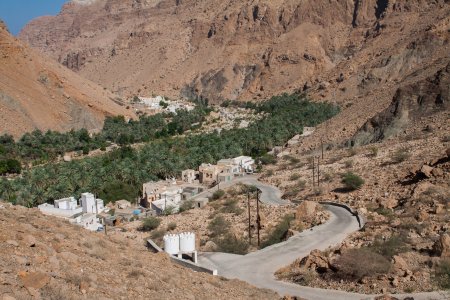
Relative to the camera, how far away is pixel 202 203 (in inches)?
1307

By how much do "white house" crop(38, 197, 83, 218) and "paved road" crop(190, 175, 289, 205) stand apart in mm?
7897

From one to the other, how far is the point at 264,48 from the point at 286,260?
113 metres

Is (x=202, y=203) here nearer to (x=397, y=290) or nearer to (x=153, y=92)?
(x=397, y=290)

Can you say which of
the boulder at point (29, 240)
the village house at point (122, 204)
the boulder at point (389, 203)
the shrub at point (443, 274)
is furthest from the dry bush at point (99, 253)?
the village house at point (122, 204)

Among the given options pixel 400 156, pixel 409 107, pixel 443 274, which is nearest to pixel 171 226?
pixel 400 156

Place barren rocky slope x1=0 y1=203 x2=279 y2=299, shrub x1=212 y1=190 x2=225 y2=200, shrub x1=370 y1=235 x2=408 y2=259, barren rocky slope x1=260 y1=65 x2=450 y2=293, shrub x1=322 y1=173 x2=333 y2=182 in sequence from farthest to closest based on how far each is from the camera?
shrub x1=212 y1=190 x2=225 y2=200 → shrub x1=322 y1=173 x2=333 y2=182 → shrub x1=370 y1=235 x2=408 y2=259 → barren rocky slope x1=260 y1=65 x2=450 y2=293 → barren rocky slope x1=0 y1=203 x2=279 y2=299

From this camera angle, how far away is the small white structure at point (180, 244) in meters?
18.0

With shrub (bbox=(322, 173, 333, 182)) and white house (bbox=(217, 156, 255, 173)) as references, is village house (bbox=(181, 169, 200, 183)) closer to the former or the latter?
white house (bbox=(217, 156, 255, 173))

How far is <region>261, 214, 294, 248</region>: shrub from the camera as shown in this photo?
811 inches

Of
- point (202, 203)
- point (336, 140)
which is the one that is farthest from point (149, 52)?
point (202, 203)

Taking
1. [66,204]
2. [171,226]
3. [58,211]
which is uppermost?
[171,226]

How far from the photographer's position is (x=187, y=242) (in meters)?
18.0

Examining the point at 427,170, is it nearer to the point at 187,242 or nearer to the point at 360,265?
the point at 360,265

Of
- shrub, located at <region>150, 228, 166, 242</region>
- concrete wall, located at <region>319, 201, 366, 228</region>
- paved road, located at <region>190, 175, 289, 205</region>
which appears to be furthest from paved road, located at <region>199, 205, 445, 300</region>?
paved road, located at <region>190, 175, 289, 205</region>
